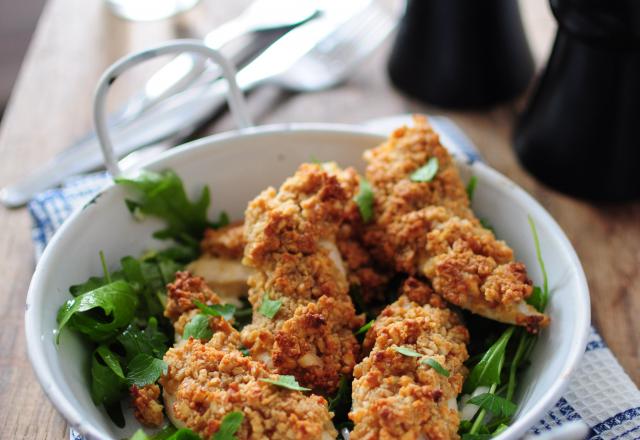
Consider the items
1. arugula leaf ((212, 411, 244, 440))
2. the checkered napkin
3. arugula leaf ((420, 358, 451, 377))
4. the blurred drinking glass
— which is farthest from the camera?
the blurred drinking glass

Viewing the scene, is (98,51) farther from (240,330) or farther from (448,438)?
(448,438)

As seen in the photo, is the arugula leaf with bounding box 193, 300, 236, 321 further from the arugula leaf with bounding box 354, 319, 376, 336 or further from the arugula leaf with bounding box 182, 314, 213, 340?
the arugula leaf with bounding box 354, 319, 376, 336

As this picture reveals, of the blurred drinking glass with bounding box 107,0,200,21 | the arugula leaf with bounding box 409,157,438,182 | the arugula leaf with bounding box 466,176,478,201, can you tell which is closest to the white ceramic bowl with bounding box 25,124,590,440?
the arugula leaf with bounding box 466,176,478,201

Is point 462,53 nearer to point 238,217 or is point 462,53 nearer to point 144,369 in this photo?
point 238,217

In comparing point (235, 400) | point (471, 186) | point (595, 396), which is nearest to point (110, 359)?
point (235, 400)

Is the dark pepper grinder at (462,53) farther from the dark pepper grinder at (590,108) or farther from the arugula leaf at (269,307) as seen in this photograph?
the arugula leaf at (269,307)

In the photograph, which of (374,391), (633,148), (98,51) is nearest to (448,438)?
(374,391)

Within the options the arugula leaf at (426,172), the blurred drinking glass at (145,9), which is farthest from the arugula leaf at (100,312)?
the blurred drinking glass at (145,9)
